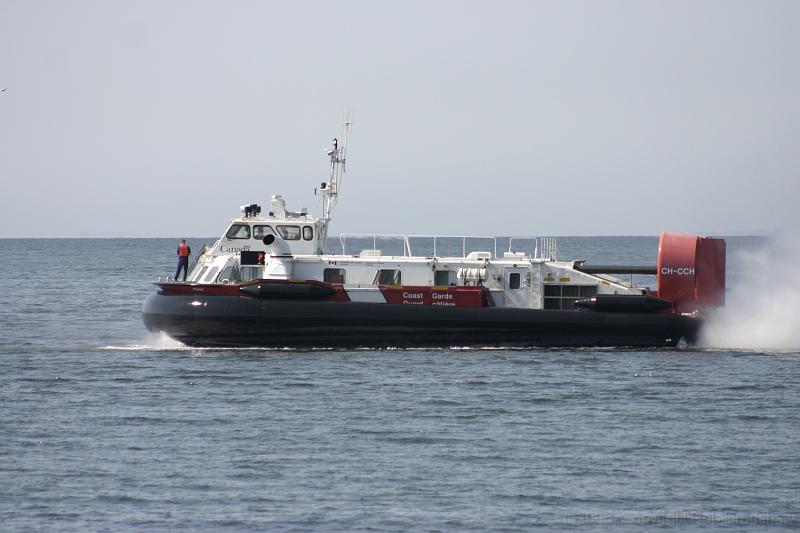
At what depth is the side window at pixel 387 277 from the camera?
22.9m

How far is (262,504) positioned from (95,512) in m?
1.79

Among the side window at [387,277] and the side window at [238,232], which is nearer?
the side window at [387,277]

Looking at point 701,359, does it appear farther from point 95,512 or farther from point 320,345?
point 95,512

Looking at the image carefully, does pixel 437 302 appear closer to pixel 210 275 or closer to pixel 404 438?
pixel 210 275

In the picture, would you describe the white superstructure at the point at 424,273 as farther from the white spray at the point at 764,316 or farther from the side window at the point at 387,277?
the white spray at the point at 764,316

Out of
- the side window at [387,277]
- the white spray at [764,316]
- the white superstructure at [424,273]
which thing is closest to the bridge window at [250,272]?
the white superstructure at [424,273]

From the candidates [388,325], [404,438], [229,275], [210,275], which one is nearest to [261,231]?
[229,275]

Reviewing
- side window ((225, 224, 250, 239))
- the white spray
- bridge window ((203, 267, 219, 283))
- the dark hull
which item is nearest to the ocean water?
the white spray

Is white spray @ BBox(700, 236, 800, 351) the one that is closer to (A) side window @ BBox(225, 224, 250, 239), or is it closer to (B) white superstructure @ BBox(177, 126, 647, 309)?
(B) white superstructure @ BBox(177, 126, 647, 309)

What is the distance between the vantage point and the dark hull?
2222 cm

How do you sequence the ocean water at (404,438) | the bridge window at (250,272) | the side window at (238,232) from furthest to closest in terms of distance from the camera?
the side window at (238,232) < the bridge window at (250,272) < the ocean water at (404,438)

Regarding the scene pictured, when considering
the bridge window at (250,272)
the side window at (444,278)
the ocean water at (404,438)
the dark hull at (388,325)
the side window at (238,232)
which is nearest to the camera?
the ocean water at (404,438)

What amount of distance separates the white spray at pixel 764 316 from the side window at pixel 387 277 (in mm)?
6247

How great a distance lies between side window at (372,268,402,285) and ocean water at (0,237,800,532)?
158 centimetres
